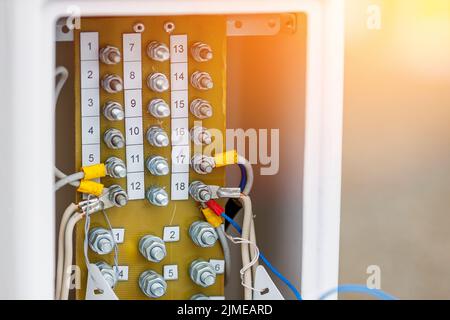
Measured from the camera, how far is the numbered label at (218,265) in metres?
1.09

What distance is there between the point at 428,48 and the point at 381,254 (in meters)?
0.33

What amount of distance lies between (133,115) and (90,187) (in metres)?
0.13

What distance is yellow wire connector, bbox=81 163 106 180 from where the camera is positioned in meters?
0.99

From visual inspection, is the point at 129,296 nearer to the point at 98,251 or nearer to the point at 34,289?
the point at 98,251

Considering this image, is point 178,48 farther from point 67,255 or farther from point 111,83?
point 67,255

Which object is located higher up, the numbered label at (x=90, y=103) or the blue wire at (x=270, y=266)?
the numbered label at (x=90, y=103)

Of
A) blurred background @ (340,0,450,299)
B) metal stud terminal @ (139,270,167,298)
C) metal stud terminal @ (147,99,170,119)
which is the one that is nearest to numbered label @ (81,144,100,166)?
metal stud terminal @ (147,99,170,119)

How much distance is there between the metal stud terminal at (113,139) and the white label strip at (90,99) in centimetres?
2

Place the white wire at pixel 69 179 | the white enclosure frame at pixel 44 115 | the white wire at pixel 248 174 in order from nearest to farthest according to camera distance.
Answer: the white enclosure frame at pixel 44 115, the white wire at pixel 69 179, the white wire at pixel 248 174

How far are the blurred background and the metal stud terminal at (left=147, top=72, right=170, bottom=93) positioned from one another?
0.28 meters

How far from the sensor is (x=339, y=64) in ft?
3.02

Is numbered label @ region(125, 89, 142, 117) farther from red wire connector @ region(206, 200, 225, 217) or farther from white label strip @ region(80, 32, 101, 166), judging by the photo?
red wire connector @ region(206, 200, 225, 217)

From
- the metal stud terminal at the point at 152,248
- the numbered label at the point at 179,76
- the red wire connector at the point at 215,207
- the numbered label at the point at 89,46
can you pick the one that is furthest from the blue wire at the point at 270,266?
the numbered label at the point at 89,46

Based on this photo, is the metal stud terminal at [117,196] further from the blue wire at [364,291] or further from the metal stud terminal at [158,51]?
the blue wire at [364,291]
